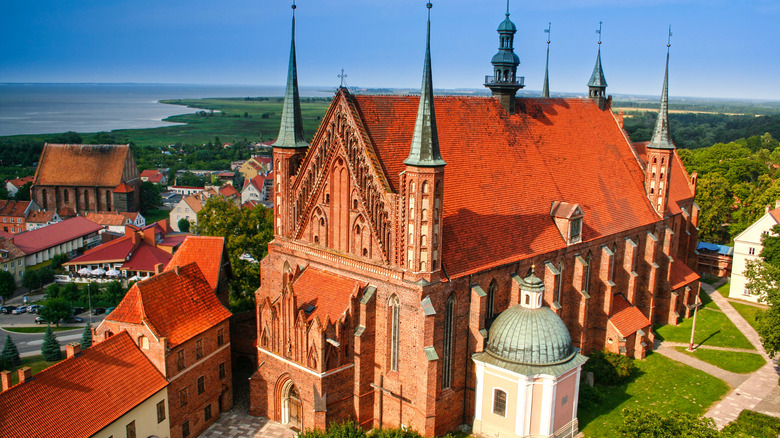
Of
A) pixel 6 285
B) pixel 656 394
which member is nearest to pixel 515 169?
pixel 656 394

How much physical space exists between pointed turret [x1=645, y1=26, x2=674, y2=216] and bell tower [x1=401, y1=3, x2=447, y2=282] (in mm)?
23912

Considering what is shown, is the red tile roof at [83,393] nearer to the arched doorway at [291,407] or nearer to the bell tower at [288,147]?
the arched doorway at [291,407]

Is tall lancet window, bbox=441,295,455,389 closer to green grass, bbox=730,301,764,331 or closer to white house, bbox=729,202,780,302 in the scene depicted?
green grass, bbox=730,301,764,331

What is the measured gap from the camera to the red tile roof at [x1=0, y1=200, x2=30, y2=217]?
93850 millimetres

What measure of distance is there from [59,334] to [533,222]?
4018 centimetres

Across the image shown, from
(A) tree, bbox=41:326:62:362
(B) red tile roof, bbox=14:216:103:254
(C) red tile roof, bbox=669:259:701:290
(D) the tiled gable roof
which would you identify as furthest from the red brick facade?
(D) the tiled gable roof

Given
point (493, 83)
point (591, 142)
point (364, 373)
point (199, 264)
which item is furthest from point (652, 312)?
point (199, 264)

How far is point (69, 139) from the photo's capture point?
627 feet

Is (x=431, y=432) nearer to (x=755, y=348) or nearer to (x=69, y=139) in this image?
(x=755, y=348)

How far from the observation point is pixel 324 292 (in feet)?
104

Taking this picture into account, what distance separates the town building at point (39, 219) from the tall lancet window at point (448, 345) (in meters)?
81.3

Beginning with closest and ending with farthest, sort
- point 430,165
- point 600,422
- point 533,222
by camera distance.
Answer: point 430,165, point 600,422, point 533,222

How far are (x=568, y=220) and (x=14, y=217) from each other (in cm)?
8766

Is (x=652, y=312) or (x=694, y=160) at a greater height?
(x=694, y=160)
